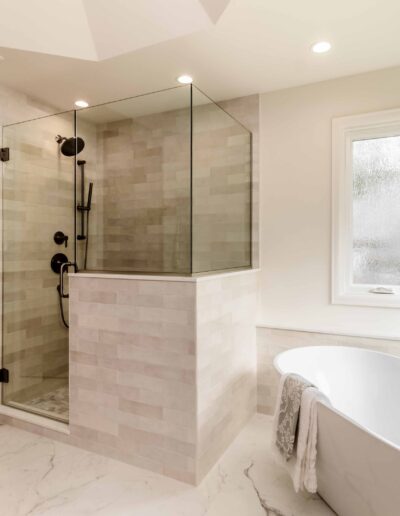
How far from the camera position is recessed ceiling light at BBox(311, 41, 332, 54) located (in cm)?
224

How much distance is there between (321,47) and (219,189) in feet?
3.57

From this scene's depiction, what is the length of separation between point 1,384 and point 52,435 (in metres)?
0.64

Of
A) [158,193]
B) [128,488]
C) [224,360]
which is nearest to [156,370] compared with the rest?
[224,360]

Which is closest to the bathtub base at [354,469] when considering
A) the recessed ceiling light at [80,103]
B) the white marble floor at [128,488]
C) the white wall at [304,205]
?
the white marble floor at [128,488]

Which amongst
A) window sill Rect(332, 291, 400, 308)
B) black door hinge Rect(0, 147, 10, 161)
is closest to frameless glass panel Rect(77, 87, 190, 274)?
black door hinge Rect(0, 147, 10, 161)

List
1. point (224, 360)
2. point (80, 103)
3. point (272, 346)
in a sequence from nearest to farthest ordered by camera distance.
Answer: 1. point (224, 360)
2. point (272, 346)
3. point (80, 103)

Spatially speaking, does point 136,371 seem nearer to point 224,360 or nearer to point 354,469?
point 224,360

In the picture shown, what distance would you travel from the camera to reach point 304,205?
2842 mm

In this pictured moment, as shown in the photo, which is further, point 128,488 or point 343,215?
point 343,215

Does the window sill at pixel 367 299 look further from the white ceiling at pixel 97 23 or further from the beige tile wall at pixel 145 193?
the white ceiling at pixel 97 23

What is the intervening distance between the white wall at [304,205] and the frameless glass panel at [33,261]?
5.31ft

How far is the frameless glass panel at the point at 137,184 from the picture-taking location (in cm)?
220

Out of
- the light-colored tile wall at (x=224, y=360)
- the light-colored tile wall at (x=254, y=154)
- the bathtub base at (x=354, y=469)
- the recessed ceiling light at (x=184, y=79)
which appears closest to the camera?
the bathtub base at (x=354, y=469)

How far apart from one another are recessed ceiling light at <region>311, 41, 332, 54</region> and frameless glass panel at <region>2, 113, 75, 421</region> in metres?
1.85
